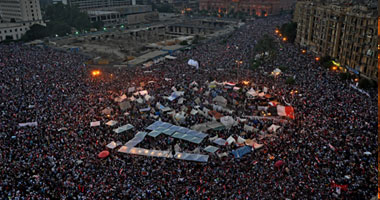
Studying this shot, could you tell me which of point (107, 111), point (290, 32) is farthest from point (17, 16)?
point (107, 111)

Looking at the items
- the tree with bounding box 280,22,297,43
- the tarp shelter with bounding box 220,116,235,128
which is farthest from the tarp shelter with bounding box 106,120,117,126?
the tree with bounding box 280,22,297,43

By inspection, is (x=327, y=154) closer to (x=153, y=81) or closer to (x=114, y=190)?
(x=114, y=190)

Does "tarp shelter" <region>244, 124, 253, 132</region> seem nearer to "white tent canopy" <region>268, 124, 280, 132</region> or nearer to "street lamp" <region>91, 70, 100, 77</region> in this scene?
"white tent canopy" <region>268, 124, 280, 132</region>

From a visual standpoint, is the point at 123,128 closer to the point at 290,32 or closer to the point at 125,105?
the point at 125,105

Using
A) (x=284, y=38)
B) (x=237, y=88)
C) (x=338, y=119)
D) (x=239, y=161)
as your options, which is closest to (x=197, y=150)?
(x=239, y=161)

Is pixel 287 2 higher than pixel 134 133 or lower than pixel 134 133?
higher

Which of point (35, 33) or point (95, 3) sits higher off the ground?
point (95, 3)
